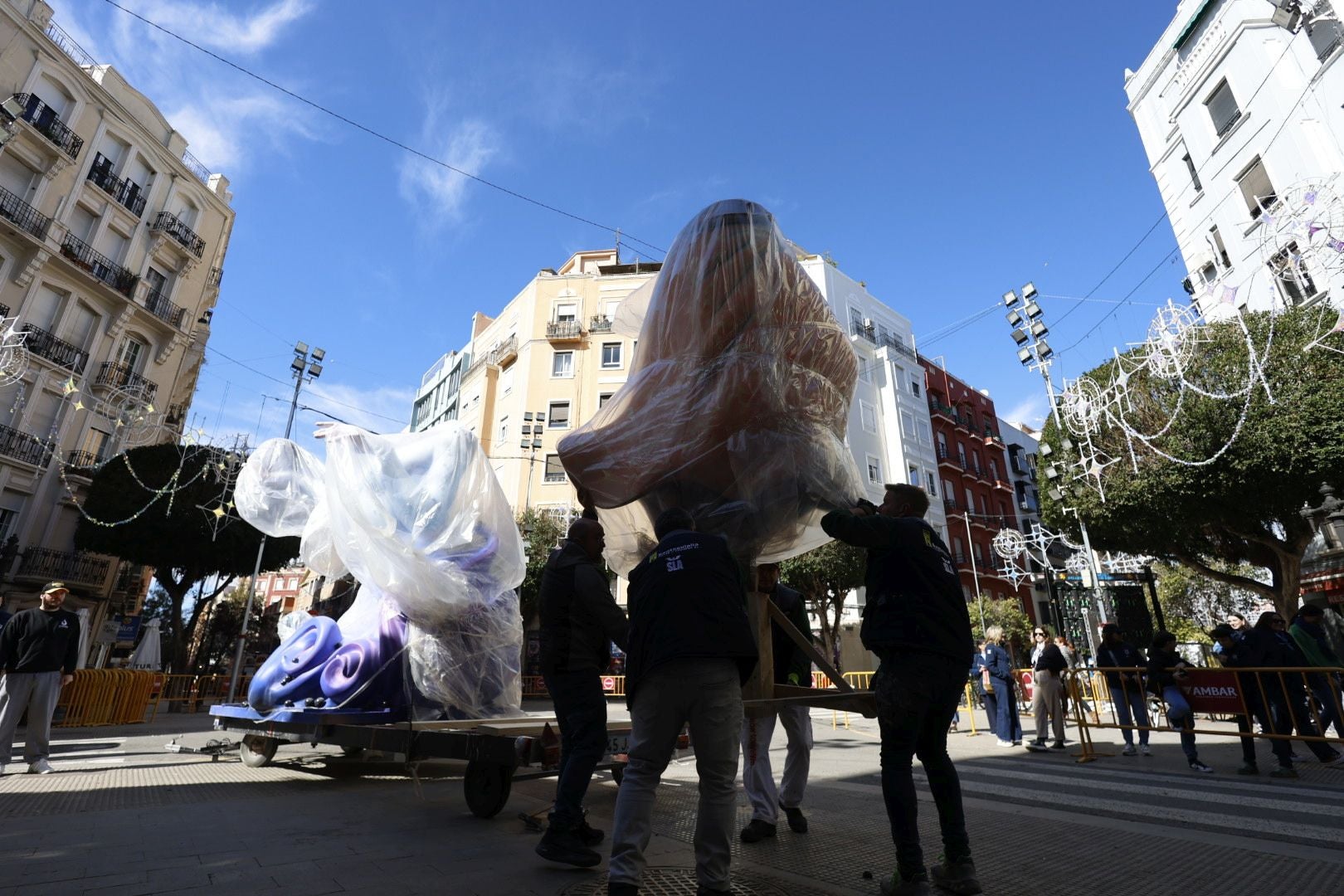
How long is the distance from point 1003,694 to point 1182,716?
270 centimetres

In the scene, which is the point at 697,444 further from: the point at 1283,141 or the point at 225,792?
the point at 1283,141

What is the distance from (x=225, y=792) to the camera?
5383 mm

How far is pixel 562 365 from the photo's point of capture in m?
35.3

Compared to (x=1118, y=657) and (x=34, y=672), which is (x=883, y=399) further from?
(x=34, y=672)

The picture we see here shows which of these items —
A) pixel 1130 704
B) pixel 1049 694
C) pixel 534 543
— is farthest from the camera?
pixel 534 543

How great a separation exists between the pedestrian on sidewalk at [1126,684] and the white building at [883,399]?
25810 mm

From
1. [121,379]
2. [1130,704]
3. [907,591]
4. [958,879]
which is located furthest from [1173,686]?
[121,379]

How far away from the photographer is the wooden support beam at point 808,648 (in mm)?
3709

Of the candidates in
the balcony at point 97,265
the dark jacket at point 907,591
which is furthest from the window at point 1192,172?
the balcony at point 97,265

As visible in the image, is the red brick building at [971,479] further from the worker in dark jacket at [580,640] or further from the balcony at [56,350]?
the balcony at [56,350]

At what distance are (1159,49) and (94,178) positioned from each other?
1463 inches

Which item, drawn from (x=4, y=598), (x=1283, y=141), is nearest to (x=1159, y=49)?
(x=1283, y=141)

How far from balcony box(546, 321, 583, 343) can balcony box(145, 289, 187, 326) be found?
15.8 meters

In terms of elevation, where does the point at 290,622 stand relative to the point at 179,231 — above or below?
below
